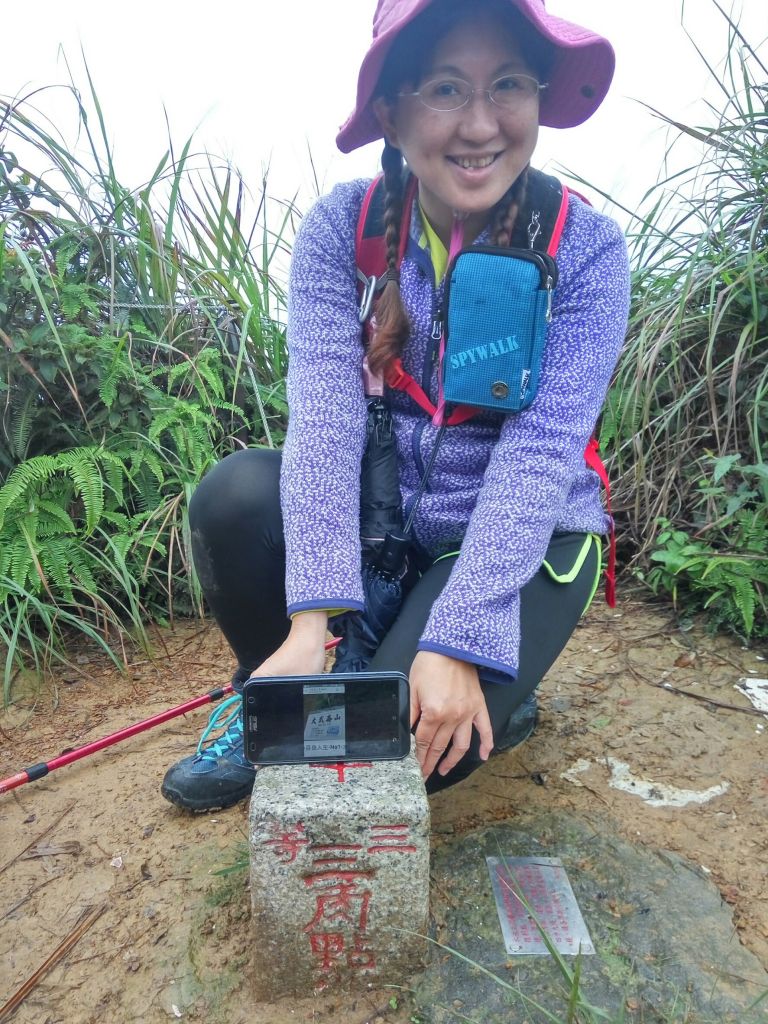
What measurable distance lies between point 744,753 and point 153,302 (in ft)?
8.87

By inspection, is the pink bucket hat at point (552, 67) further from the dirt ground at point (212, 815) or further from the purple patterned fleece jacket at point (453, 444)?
the dirt ground at point (212, 815)

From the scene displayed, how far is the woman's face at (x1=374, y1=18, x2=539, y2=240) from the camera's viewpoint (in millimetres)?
1437

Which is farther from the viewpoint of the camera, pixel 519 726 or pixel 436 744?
pixel 519 726

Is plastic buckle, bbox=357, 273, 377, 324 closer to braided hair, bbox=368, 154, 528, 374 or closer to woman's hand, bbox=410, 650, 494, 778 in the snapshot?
braided hair, bbox=368, 154, 528, 374

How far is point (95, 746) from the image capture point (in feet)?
6.44

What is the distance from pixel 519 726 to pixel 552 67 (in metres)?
1.51

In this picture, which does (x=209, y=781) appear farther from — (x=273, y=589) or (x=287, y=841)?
(x=287, y=841)

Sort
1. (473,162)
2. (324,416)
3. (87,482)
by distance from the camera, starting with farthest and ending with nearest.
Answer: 1. (87,482)
2. (324,416)
3. (473,162)

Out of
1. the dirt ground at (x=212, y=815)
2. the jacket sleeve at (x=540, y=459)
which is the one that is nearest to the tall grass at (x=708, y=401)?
the dirt ground at (x=212, y=815)

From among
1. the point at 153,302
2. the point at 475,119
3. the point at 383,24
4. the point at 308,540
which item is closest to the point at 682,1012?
the point at 308,540

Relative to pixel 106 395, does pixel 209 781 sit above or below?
below

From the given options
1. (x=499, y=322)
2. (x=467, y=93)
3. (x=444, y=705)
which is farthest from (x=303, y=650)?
(x=467, y=93)

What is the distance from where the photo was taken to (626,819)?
1715 mm

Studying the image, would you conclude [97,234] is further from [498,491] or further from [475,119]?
[498,491]
